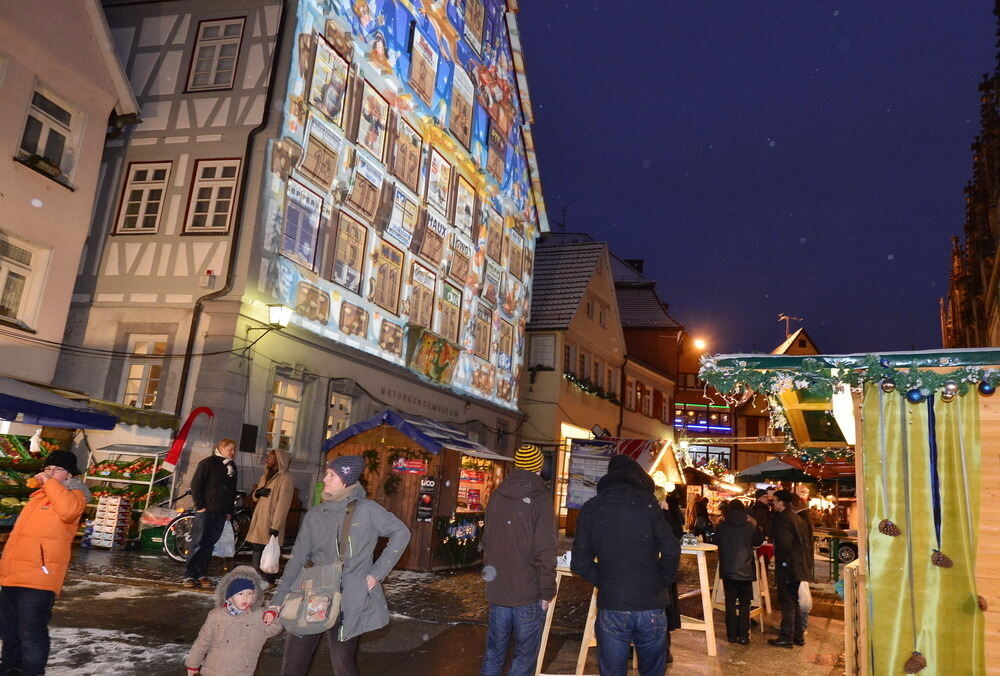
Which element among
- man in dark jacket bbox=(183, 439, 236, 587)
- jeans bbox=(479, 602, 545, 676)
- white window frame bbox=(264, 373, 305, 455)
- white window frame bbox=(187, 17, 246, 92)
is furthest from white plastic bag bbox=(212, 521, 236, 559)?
white window frame bbox=(187, 17, 246, 92)

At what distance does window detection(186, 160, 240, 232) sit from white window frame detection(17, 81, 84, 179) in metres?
2.21

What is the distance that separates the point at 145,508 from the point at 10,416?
2872mm

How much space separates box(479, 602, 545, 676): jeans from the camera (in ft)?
18.0

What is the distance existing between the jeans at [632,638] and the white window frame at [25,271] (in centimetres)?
1229

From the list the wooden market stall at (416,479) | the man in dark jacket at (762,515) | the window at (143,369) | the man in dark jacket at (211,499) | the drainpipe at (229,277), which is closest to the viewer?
the man in dark jacket at (211,499)

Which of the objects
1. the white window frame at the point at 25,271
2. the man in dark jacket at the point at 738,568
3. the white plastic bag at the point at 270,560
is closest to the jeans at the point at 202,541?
the white plastic bag at the point at 270,560

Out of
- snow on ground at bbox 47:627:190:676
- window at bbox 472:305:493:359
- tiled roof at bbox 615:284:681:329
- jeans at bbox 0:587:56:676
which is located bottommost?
snow on ground at bbox 47:627:190:676

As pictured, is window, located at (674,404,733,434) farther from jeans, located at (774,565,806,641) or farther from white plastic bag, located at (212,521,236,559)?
jeans, located at (774,565,806,641)

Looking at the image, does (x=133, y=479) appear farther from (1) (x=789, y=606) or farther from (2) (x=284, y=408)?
(1) (x=789, y=606)

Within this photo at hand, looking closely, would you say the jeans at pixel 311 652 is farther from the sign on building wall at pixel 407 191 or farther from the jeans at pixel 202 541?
the sign on building wall at pixel 407 191

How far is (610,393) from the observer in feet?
106

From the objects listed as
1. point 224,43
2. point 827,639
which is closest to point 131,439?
point 224,43

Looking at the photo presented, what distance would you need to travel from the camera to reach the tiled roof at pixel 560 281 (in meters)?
28.9

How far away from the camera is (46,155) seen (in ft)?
46.2
